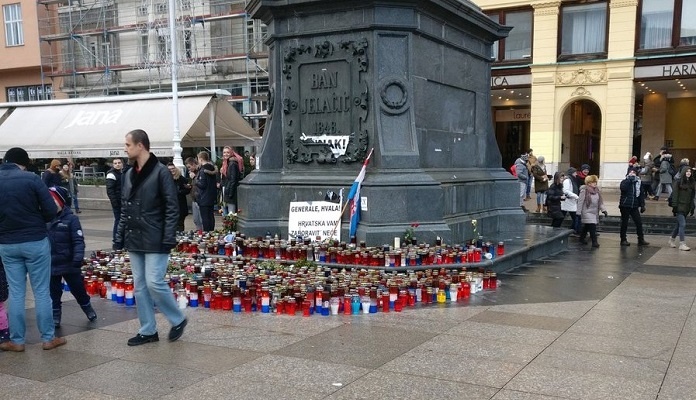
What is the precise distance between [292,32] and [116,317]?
214 inches

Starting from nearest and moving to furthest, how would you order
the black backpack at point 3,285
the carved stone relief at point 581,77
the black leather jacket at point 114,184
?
the black backpack at point 3,285
the black leather jacket at point 114,184
the carved stone relief at point 581,77

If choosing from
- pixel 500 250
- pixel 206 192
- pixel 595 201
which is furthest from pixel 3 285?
pixel 595 201

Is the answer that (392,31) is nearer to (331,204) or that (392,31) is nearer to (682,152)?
(331,204)

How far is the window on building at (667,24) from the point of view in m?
27.1

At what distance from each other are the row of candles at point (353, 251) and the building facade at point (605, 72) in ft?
71.8

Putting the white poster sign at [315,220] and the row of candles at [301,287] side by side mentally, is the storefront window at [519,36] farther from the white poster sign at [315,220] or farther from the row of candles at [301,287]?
the row of candles at [301,287]

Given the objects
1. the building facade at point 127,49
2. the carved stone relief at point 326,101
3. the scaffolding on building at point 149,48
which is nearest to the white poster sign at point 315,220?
the carved stone relief at point 326,101


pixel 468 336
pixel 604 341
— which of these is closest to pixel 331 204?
pixel 468 336

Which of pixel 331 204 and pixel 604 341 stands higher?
pixel 331 204

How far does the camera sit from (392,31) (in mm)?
9516

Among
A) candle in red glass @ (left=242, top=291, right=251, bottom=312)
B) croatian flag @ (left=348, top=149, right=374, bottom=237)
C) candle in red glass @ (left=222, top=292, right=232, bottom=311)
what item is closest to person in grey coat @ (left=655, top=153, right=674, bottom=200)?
croatian flag @ (left=348, top=149, right=374, bottom=237)

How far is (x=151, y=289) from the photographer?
5.65 metres

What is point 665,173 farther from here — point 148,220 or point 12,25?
point 12,25

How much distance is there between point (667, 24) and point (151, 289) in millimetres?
28216
